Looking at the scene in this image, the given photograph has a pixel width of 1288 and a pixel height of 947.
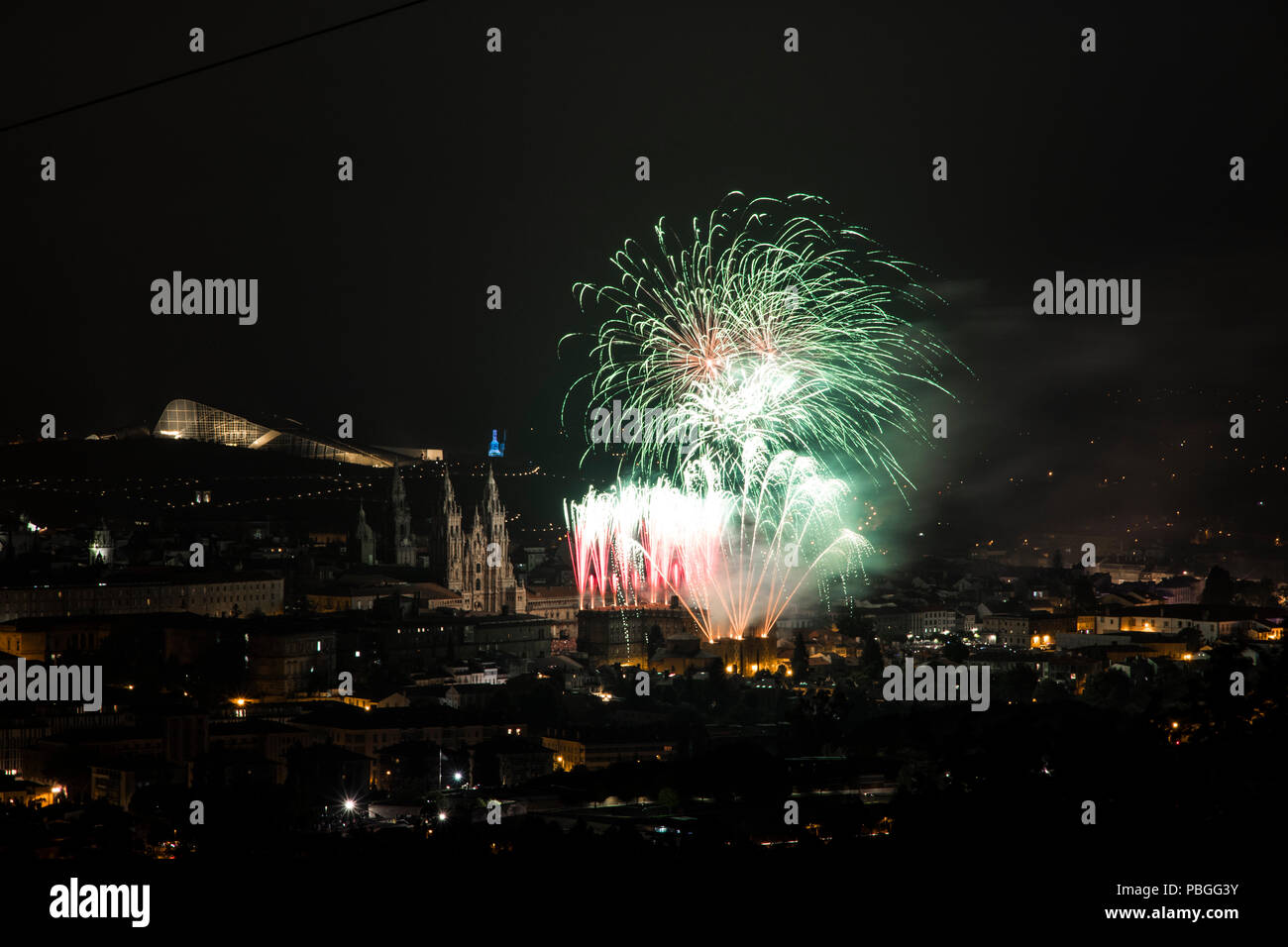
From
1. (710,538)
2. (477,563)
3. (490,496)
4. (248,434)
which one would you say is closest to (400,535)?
(490,496)

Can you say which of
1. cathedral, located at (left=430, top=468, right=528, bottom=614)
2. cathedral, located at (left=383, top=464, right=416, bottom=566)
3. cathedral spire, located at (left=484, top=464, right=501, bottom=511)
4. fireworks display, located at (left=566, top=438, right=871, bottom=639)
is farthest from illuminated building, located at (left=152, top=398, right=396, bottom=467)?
fireworks display, located at (left=566, top=438, right=871, bottom=639)

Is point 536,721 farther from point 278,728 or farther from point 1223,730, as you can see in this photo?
point 1223,730

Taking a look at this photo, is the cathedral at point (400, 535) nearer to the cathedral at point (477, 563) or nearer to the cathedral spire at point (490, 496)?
the cathedral spire at point (490, 496)

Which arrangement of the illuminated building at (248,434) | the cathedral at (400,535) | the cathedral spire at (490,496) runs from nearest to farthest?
the cathedral spire at (490,496) < the cathedral at (400,535) < the illuminated building at (248,434)

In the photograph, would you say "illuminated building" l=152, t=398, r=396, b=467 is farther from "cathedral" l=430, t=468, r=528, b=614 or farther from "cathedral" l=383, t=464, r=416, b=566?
"cathedral" l=430, t=468, r=528, b=614

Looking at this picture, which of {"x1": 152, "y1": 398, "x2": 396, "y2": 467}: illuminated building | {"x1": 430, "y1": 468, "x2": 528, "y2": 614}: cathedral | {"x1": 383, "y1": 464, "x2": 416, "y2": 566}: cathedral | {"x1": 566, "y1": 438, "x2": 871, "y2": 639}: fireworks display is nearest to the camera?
{"x1": 566, "y1": 438, "x2": 871, "y2": 639}: fireworks display

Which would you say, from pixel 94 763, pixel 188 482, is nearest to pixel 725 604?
pixel 94 763

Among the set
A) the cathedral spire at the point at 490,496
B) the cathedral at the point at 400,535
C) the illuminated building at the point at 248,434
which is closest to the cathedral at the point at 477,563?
the cathedral spire at the point at 490,496
